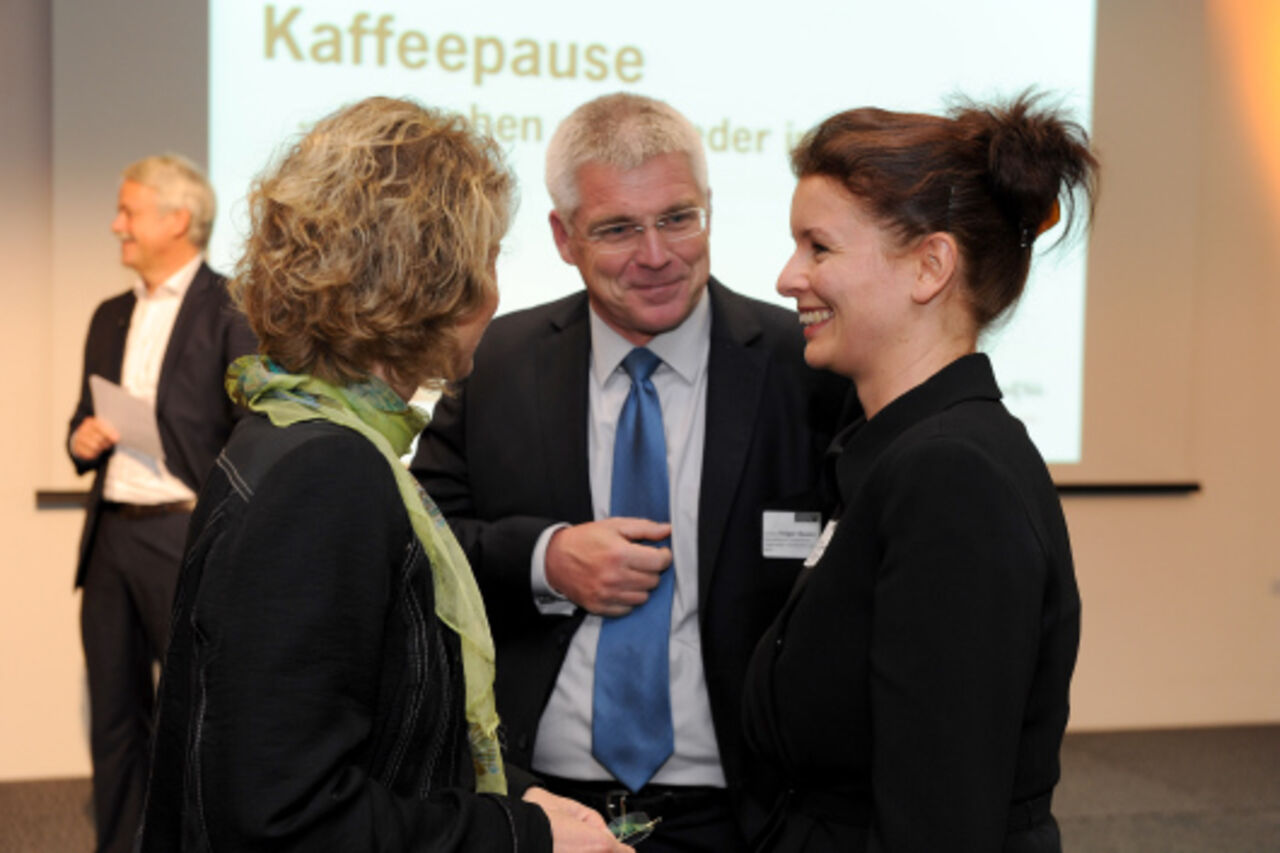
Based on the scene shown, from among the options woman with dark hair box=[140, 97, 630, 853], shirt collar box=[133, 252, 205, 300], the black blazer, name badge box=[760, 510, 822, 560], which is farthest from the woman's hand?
shirt collar box=[133, 252, 205, 300]

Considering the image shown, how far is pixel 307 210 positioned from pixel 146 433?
277 centimetres

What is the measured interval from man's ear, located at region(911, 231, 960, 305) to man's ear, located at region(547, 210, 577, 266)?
2.69 feet

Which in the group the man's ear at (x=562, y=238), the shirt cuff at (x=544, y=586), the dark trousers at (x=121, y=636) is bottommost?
the dark trousers at (x=121, y=636)

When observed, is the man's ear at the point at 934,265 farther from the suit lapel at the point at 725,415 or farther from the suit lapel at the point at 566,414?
the suit lapel at the point at 566,414

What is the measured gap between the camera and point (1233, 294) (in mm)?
5598

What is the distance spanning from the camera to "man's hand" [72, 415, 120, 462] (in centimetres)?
374

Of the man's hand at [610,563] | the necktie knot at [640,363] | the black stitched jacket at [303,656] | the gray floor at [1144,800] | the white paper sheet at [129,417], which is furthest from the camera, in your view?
the gray floor at [1144,800]

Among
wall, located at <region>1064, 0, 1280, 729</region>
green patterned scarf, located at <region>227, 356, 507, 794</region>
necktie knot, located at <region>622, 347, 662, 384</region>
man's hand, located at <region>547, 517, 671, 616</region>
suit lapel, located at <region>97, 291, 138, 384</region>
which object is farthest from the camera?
wall, located at <region>1064, 0, 1280, 729</region>

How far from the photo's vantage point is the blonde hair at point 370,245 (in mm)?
1226

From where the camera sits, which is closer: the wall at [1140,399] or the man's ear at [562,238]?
the man's ear at [562,238]

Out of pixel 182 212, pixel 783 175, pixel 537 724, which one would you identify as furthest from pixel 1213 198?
pixel 537 724

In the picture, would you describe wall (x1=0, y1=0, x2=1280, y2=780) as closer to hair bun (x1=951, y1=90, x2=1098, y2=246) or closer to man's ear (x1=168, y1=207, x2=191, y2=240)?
man's ear (x1=168, y1=207, x2=191, y2=240)

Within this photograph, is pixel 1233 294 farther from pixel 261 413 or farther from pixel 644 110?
pixel 261 413

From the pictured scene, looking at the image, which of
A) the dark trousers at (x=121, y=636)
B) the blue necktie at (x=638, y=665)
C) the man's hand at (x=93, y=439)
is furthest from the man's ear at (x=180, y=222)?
the blue necktie at (x=638, y=665)
